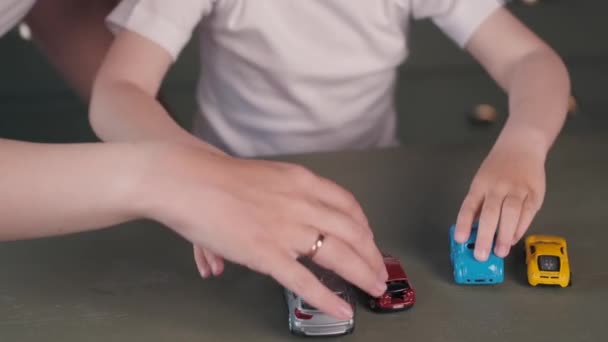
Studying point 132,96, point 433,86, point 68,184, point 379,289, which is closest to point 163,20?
point 132,96

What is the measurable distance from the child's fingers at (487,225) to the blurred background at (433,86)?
756mm

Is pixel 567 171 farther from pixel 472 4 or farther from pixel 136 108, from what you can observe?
pixel 136 108

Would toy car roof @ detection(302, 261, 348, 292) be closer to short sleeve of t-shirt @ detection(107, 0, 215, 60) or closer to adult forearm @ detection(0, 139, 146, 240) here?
adult forearm @ detection(0, 139, 146, 240)

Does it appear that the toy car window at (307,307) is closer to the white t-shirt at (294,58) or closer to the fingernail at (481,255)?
the fingernail at (481,255)

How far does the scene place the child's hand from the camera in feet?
2.01

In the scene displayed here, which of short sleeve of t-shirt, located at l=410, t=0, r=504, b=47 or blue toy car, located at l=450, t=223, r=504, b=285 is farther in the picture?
short sleeve of t-shirt, located at l=410, t=0, r=504, b=47

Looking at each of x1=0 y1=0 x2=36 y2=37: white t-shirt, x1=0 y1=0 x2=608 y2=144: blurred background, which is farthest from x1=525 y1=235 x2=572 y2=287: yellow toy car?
x1=0 y1=0 x2=608 y2=144: blurred background

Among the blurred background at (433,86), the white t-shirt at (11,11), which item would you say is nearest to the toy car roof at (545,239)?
the white t-shirt at (11,11)

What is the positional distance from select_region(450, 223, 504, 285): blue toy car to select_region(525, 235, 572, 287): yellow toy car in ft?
0.08

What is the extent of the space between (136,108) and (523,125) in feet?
1.16

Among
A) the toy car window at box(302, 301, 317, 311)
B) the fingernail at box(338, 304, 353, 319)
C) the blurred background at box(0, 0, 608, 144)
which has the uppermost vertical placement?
the fingernail at box(338, 304, 353, 319)

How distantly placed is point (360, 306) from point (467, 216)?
119 millimetres

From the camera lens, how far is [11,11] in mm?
840

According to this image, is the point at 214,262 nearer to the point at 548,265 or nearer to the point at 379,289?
the point at 379,289
